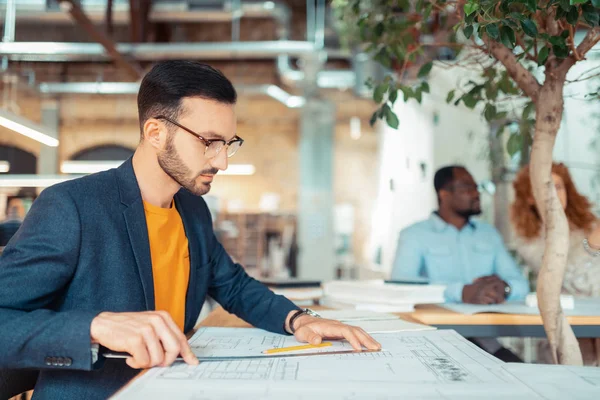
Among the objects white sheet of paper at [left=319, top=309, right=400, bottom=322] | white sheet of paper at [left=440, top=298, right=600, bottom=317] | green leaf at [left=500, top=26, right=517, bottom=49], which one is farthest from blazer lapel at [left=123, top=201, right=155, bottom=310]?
white sheet of paper at [left=440, top=298, right=600, bottom=317]

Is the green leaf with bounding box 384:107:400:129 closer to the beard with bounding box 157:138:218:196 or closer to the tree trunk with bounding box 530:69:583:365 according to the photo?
the tree trunk with bounding box 530:69:583:365

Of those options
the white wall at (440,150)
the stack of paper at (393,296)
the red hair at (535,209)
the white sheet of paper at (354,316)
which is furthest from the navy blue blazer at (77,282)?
the white wall at (440,150)

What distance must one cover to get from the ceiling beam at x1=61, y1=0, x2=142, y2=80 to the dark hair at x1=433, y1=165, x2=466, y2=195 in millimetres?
4118

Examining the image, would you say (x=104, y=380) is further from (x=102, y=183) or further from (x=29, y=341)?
(x=102, y=183)

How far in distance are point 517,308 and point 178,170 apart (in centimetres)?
141

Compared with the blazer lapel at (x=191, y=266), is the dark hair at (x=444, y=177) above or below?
above

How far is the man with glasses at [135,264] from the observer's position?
100 centimetres

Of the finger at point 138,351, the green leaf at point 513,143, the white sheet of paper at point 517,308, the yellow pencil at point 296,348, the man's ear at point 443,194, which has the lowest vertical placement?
the white sheet of paper at point 517,308

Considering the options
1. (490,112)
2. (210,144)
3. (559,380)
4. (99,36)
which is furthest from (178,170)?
(99,36)

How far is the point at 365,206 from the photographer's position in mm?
11906

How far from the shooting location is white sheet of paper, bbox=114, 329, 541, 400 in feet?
2.80

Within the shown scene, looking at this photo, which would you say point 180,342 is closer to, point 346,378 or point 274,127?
point 346,378

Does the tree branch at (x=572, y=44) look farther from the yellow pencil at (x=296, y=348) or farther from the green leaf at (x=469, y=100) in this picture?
the yellow pencil at (x=296, y=348)

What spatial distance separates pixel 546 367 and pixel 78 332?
2.76 ft
